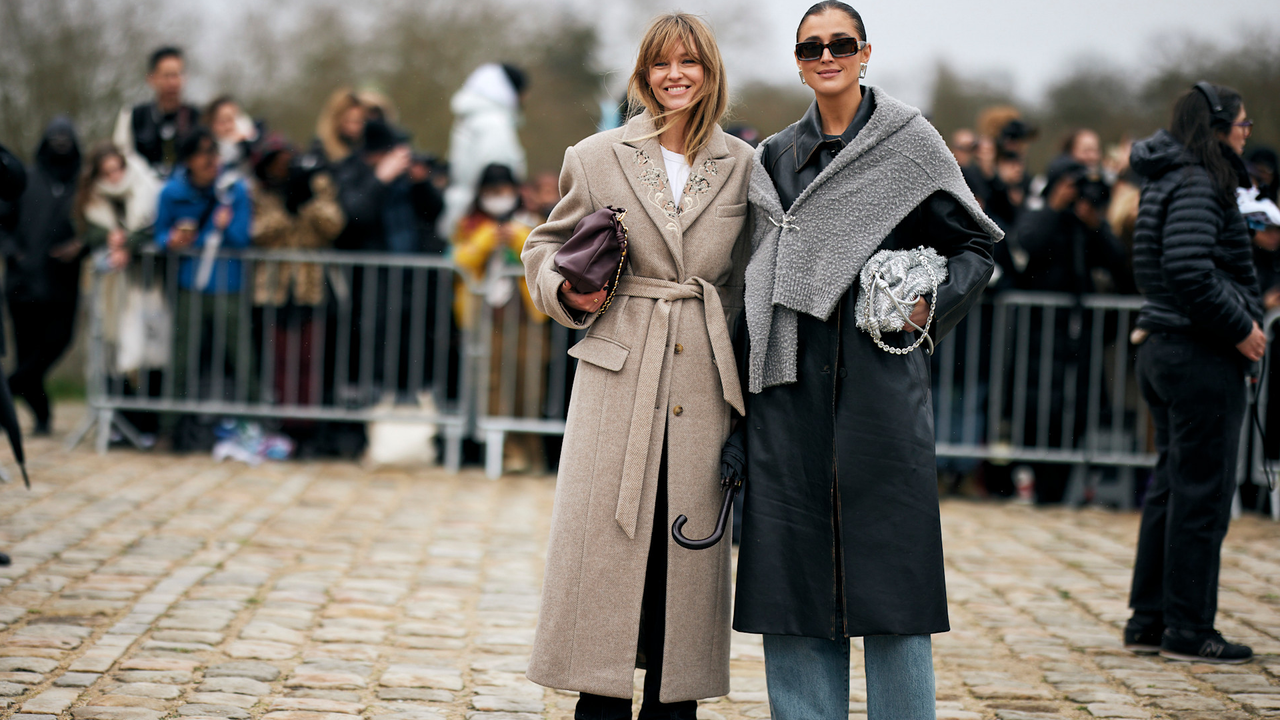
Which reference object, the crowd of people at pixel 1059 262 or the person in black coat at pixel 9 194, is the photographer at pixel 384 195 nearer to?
the person in black coat at pixel 9 194

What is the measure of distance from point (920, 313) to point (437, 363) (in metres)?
6.08

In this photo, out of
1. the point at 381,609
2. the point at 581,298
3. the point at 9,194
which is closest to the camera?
the point at 581,298

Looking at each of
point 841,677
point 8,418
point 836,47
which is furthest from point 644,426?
point 8,418

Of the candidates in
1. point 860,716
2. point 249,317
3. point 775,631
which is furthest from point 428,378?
point 775,631

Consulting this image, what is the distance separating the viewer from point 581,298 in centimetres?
339

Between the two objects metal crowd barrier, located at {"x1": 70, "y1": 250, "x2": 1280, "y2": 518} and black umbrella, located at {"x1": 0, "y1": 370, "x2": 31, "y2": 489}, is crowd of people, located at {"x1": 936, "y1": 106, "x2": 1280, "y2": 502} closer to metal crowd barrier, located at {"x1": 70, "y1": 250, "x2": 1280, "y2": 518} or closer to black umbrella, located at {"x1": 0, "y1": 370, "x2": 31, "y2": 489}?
metal crowd barrier, located at {"x1": 70, "y1": 250, "x2": 1280, "y2": 518}

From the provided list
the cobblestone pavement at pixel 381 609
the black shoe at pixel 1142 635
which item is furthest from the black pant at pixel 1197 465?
the cobblestone pavement at pixel 381 609

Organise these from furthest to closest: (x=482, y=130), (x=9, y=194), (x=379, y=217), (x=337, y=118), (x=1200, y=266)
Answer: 1. (x=482, y=130)
2. (x=337, y=118)
3. (x=379, y=217)
4. (x=9, y=194)
5. (x=1200, y=266)

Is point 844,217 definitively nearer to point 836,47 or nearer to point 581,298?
point 836,47

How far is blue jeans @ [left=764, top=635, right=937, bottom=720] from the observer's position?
324cm

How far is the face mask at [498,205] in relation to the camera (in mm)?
8969

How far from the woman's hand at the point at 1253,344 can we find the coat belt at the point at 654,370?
2395 mm

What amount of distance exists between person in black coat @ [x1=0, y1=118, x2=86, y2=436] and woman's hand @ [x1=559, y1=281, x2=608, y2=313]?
22.0 feet

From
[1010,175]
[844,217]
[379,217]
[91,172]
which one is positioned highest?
[1010,175]
